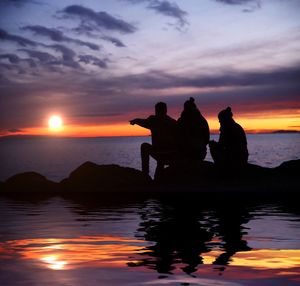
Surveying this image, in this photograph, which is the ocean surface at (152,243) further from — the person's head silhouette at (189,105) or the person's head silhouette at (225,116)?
the person's head silhouette at (189,105)

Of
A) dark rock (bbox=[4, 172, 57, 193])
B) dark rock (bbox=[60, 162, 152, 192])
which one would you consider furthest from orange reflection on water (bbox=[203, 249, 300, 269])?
dark rock (bbox=[4, 172, 57, 193])

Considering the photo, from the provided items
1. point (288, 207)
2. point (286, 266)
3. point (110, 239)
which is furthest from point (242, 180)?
point (286, 266)

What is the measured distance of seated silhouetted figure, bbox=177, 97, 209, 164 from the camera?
22.7 metres

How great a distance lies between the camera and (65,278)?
25.6ft

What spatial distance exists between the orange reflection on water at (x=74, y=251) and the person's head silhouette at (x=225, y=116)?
11.9 meters

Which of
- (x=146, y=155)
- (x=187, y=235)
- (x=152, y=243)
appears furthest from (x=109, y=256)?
(x=146, y=155)

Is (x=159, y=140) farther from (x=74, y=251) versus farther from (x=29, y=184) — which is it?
(x=74, y=251)

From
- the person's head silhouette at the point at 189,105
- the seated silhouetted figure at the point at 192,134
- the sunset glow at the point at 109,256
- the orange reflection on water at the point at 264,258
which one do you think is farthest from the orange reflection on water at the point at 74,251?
the person's head silhouette at the point at 189,105

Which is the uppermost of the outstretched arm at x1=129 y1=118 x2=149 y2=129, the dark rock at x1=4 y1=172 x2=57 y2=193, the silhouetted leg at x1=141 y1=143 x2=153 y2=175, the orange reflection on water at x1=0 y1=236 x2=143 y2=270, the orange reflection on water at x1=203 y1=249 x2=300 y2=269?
the outstretched arm at x1=129 y1=118 x2=149 y2=129

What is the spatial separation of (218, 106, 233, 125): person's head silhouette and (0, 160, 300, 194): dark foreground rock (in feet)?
6.62

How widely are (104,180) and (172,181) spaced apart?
3.06m

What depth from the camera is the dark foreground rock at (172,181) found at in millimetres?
20344

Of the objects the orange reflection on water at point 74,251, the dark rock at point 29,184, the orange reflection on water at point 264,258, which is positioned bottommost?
the orange reflection on water at point 264,258

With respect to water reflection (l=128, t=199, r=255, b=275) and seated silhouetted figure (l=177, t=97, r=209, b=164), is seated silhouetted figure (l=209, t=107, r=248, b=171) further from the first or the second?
water reflection (l=128, t=199, r=255, b=275)
